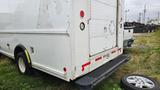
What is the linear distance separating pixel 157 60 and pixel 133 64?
A: 846mm

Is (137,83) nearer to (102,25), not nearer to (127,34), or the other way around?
(102,25)

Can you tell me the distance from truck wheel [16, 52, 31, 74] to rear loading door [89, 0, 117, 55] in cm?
193

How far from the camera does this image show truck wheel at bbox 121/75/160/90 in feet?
11.3

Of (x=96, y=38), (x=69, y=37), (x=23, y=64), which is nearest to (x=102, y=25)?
(x=96, y=38)

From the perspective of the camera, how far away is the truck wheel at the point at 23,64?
4.19 m

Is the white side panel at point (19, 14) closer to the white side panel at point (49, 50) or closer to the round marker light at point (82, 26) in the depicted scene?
the white side panel at point (49, 50)

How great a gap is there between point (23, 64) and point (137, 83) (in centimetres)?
308

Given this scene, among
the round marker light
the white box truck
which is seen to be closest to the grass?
the white box truck

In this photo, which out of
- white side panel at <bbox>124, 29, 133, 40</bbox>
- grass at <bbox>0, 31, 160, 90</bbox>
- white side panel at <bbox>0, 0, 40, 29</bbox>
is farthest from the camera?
white side panel at <bbox>124, 29, 133, 40</bbox>

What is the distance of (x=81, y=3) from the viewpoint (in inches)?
115

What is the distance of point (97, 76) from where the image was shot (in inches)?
125

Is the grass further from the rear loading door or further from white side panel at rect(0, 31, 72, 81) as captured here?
the rear loading door

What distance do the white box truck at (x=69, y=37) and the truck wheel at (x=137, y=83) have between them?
0.43m

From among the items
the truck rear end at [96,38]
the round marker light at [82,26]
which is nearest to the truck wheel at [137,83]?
the truck rear end at [96,38]
